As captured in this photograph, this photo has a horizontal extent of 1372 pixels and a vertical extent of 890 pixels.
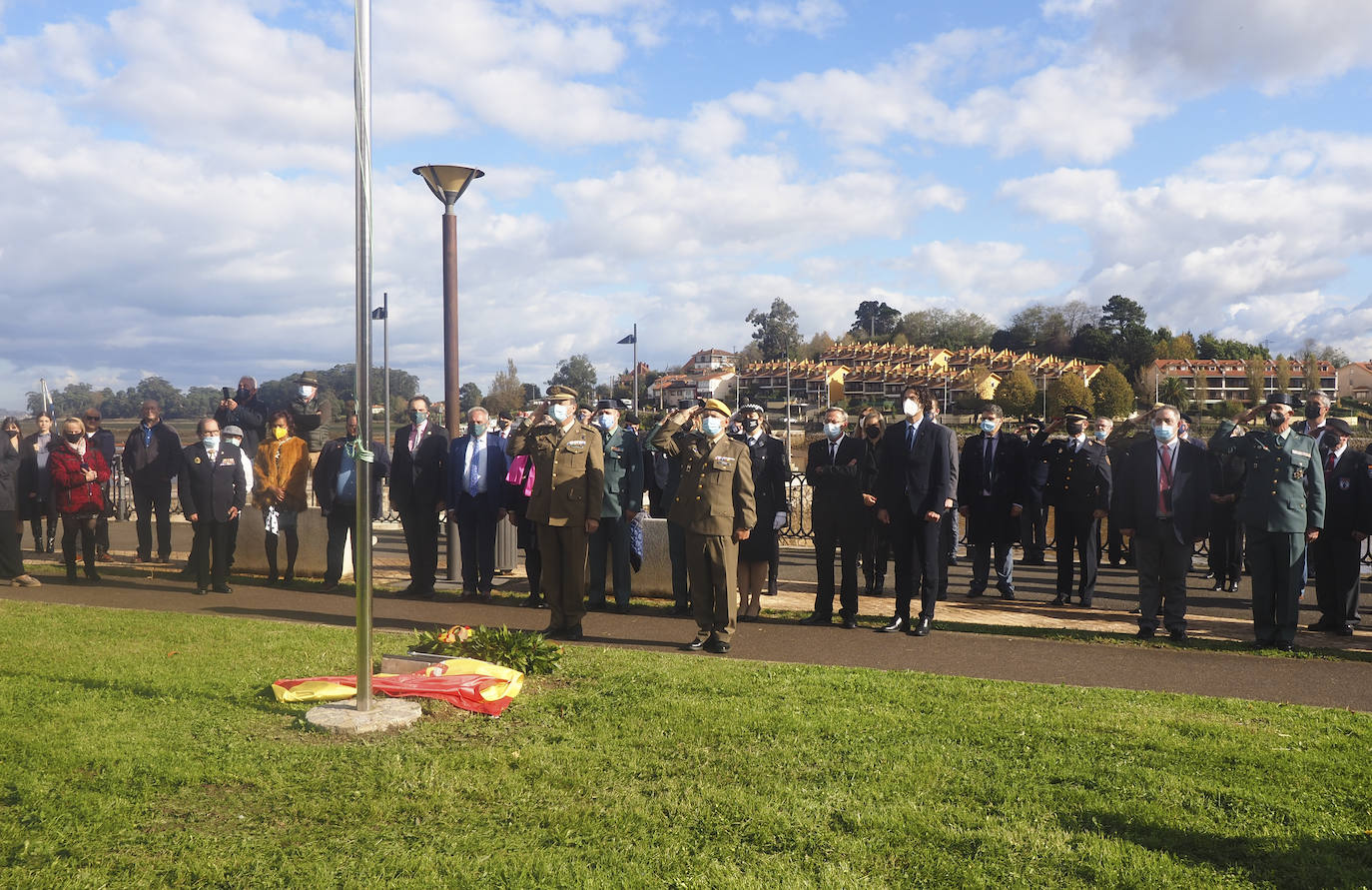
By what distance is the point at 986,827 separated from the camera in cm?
452

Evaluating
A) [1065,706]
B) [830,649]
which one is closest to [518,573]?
[830,649]

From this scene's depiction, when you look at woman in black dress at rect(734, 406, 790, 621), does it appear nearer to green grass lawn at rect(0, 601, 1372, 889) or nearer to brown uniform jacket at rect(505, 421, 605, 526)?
brown uniform jacket at rect(505, 421, 605, 526)

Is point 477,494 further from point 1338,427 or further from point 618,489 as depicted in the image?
point 1338,427

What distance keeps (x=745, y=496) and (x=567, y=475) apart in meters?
1.50

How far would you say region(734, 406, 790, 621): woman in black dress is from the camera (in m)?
9.82

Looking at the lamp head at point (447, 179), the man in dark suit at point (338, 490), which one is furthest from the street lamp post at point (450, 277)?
the man in dark suit at point (338, 490)

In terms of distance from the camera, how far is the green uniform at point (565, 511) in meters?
8.73

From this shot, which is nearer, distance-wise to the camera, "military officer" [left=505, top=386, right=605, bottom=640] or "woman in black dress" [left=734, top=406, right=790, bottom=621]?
"military officer" [left=505, top=386, right=605, bottom=640]

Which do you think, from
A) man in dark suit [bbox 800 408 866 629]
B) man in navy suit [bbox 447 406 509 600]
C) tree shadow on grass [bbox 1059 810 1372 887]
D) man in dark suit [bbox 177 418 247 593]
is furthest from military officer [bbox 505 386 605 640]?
tree shadow on grass [bbox 1059 810 1372 887]

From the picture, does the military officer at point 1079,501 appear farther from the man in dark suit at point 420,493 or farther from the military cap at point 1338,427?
the man in dark suit at point 420,493

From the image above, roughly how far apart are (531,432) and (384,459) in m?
3.00

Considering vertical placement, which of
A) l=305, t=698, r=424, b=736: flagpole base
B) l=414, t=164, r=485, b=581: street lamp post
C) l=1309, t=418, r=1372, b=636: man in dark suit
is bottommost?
l=305, t=698, r=424, b=736: flagpole base

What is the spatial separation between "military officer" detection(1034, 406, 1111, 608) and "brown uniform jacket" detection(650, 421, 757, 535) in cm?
408

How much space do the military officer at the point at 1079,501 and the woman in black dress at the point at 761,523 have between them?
312 cm
